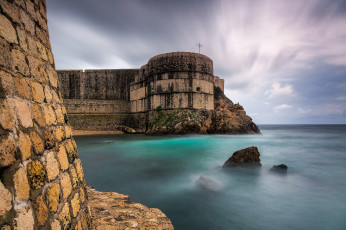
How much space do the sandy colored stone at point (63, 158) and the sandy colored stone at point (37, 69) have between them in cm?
67

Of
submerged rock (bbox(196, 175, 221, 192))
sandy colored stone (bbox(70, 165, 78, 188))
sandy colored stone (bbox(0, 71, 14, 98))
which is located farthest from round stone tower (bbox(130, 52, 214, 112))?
sandy colored stone (bbox(0, 71, 14, 98))

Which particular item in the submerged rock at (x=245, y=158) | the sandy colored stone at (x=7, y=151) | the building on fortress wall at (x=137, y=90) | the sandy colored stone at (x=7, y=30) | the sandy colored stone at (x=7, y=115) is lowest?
the submerged rock at (x=245, y=158)

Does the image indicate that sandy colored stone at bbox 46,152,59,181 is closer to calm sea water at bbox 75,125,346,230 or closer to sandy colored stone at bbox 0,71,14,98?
sandy colored stone at bbox 0,71,14,98

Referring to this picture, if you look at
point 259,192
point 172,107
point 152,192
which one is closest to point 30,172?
point 152,192

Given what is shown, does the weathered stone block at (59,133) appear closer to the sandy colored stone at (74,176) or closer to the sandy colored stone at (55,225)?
the sandy colored stone at (74,176)

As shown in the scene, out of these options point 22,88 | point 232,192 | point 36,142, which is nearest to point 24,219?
point 36,142

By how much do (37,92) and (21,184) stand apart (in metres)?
0.80

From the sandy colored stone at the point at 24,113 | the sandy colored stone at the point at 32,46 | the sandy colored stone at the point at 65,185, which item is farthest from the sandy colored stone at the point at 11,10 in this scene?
the sandy colored stone at the point at 65,185

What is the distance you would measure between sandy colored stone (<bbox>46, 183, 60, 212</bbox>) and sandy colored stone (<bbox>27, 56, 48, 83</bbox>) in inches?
37.3

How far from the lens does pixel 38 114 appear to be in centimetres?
153

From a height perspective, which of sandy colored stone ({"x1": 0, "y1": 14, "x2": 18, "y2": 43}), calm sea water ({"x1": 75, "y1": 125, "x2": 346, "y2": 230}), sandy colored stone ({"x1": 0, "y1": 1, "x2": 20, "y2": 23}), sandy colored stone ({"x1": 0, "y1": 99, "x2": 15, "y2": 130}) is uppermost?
sandy colored stone ({"x1": 0, "y1": 1, "x2": 20, "y2": 23})

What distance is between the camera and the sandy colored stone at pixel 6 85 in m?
1.13

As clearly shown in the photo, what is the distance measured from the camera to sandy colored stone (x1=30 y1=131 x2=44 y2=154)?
1.36 metres

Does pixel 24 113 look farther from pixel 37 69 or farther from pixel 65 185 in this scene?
pixel 65 185
